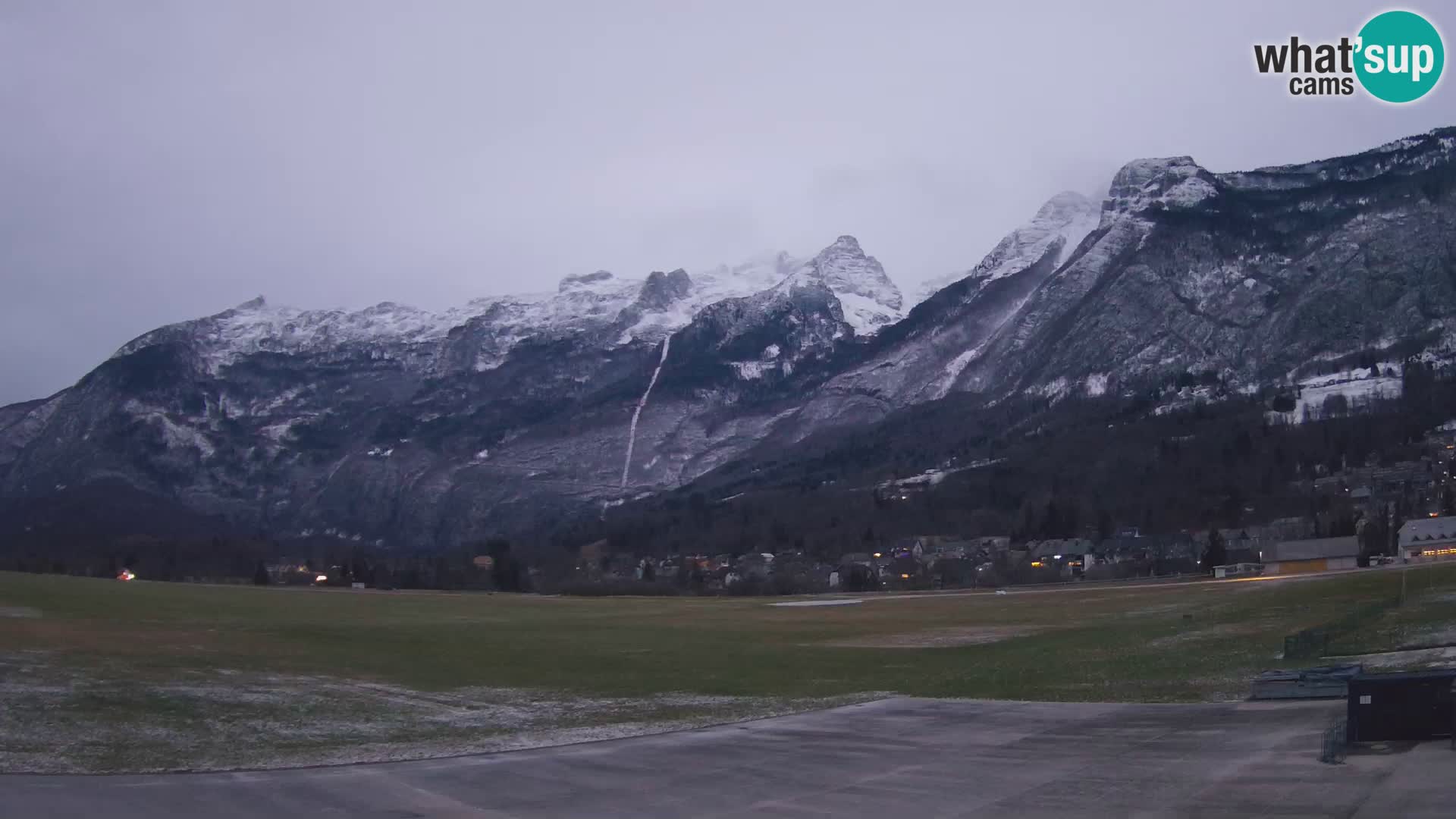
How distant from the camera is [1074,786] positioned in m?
21.2

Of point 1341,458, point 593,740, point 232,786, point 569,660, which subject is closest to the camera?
point 232,786

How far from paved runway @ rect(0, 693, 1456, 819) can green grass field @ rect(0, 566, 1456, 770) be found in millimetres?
2643

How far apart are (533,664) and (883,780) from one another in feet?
97.0

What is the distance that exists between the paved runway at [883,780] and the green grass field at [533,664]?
2643 mm

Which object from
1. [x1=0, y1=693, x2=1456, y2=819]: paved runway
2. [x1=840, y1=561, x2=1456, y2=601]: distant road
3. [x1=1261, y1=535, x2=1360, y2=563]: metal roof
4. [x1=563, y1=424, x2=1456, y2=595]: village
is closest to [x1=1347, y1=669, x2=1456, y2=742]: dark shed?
[x1=0, y1=693, x2=1456, y2=819]: paved runway

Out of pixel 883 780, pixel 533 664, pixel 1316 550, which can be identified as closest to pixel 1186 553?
pixel 1316 550

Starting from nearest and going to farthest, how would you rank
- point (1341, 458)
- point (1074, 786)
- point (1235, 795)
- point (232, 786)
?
point (1235, 795) < point (1074, 786) < point (232, 786) < point (1341, 458)

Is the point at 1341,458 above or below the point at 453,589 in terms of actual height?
above

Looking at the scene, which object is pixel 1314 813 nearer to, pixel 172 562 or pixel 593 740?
pixel 593 740

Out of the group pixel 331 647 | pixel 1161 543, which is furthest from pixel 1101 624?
pixel 1161 543

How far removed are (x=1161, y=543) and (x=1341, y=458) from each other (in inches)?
2203

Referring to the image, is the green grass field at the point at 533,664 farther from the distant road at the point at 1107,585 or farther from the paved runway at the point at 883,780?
the distant road at the point at 1107,585

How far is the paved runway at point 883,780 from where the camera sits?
1947 centimetres

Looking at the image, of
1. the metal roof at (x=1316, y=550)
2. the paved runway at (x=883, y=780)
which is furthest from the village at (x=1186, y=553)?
the paved runway at (x=883, y=780)
